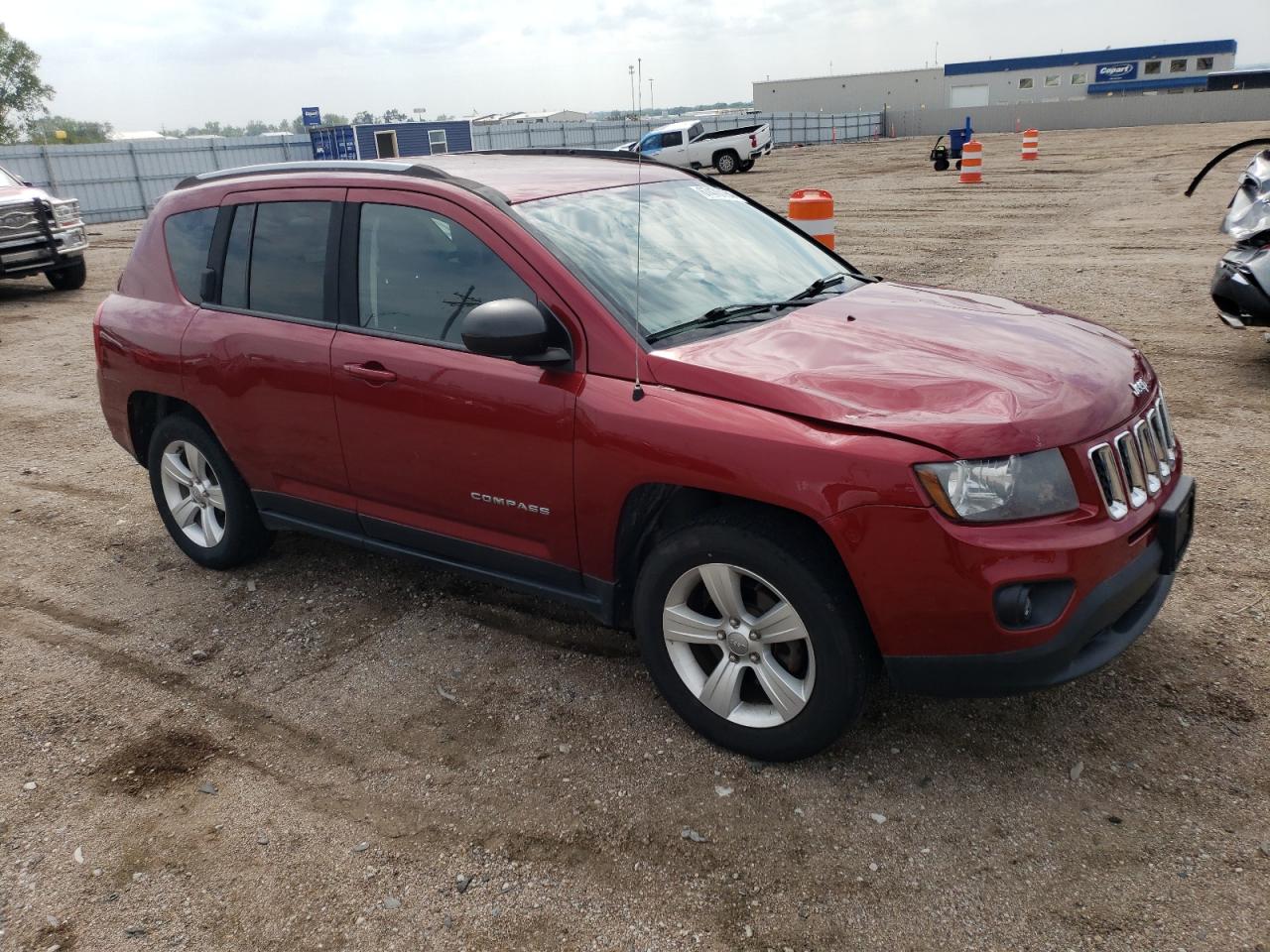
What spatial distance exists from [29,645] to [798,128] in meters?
53.2

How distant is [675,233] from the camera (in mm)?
3871

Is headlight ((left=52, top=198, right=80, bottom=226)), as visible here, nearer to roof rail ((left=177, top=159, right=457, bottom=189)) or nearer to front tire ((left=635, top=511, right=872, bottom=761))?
roof rail ((left=177, top=159, right=457, bottom=189))

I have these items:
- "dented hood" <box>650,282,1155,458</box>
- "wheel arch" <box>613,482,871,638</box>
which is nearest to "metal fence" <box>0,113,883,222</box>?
"dented hood" <box>650,282,1155,458</box>

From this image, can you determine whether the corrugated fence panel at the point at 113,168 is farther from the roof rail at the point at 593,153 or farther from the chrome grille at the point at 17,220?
the roof rail at the point at 593,153

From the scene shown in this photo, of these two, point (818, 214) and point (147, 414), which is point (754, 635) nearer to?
point (147, 414)

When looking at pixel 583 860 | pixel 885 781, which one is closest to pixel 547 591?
pixel 583 860

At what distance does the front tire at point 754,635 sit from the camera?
9.37 ft

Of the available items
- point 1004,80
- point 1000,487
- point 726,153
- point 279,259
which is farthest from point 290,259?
point 1004,80

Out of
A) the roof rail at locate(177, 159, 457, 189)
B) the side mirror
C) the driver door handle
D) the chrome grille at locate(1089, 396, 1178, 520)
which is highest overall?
the roof rail at locate(177, 159, 457, 189)

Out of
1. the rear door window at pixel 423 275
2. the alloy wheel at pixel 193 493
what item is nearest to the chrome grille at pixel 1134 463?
the rear door window at pixel 423 275

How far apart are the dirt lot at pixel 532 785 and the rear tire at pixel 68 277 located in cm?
1143

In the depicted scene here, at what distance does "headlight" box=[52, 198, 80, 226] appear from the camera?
45.7 feet

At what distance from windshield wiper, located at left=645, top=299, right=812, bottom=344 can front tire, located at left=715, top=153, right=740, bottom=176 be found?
101 feet

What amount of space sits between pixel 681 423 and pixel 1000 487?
0.93 meters
